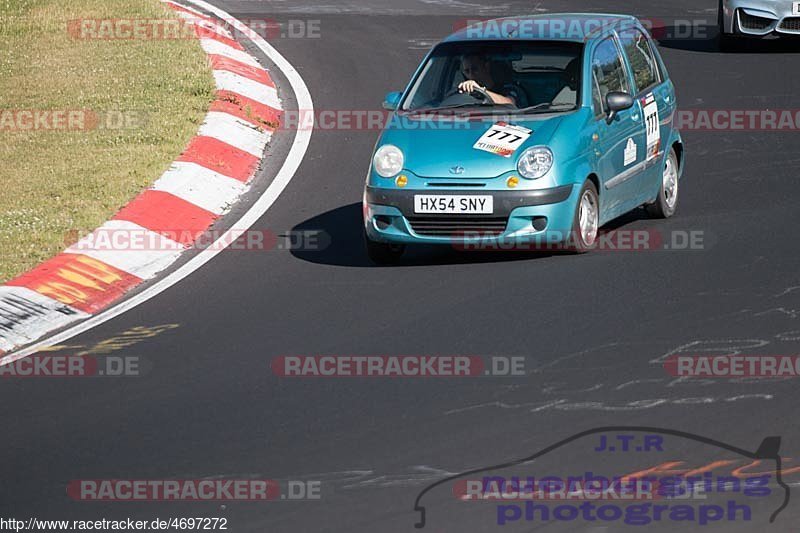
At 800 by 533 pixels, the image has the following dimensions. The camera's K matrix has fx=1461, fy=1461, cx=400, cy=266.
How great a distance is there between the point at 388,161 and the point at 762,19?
32.1 ft

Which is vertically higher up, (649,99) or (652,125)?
(649,99)

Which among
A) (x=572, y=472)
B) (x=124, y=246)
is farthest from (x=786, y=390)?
(x=124, y=246)

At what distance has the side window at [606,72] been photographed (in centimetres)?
1062

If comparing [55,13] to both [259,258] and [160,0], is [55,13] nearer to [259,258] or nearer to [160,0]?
[160,0]

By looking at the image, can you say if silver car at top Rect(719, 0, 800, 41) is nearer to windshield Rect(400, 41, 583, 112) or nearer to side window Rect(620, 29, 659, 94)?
side window Rect(620, 29, 659, 94)

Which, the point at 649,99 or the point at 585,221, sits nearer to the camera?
the point at 585,221

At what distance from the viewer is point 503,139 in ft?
32.9

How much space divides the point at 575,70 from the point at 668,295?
2.28 meters

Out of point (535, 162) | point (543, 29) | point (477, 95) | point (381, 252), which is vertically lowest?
point (381, 252)

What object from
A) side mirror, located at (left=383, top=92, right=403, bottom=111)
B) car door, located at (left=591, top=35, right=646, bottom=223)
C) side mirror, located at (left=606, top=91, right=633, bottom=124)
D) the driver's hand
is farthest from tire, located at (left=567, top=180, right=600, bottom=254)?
side mirror, located at (left=383, top=92, right=403, bottom=111)

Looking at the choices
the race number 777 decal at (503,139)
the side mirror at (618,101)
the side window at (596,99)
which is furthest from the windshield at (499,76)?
the race number 777 decal at (503,139)

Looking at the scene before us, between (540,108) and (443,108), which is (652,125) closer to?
(540,108)

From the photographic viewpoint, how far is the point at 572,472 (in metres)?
6.18

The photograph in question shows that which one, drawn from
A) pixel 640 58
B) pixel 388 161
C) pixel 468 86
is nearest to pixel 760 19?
pixel 640 58
